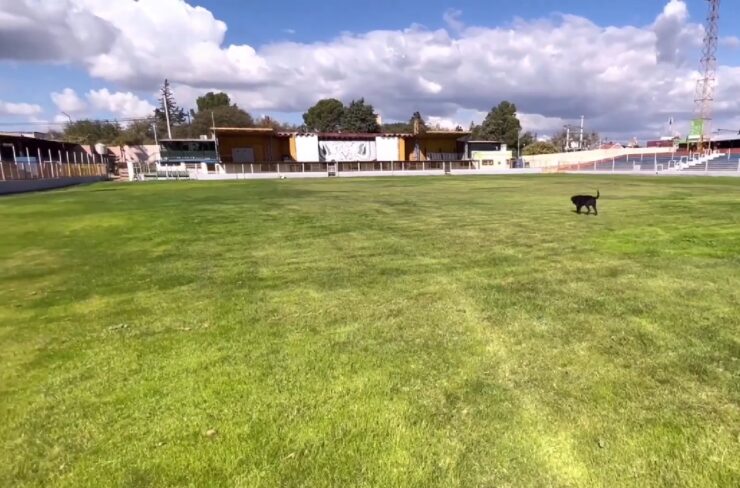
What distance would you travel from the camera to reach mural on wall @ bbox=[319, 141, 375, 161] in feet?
199

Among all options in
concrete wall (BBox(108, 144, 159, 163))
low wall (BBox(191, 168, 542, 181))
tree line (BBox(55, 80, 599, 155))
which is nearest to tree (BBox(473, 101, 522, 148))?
tree line (BBox(55, 80, 599, 155))

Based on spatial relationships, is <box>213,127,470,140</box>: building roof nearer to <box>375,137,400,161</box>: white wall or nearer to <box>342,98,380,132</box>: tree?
<box>375,137,400,161</box>: white wall

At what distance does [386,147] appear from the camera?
63.1 m

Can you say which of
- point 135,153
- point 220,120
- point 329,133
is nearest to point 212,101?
point 220,120

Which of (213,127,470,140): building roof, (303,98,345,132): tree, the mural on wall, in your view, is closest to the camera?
(213,127,470,140): building roof

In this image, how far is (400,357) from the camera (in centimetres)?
430

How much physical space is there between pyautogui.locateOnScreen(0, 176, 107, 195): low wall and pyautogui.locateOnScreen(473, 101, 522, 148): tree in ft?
342

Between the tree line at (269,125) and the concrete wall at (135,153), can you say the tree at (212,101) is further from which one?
the concrete wall at (135,153)

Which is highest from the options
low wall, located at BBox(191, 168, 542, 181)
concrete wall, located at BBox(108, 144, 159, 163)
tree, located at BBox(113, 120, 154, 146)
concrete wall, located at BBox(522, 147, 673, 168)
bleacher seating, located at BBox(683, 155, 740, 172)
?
tree, located at BBox(113, 120, 154, 146)

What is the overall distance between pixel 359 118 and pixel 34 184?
84552 millimetres

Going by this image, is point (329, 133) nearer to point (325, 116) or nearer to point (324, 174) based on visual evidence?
point (324, 174)

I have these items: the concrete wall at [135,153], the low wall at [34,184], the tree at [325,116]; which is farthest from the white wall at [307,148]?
the tree at [325,116]

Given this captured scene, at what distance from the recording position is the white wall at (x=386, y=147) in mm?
62750

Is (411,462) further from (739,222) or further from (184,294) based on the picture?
(739,222)
